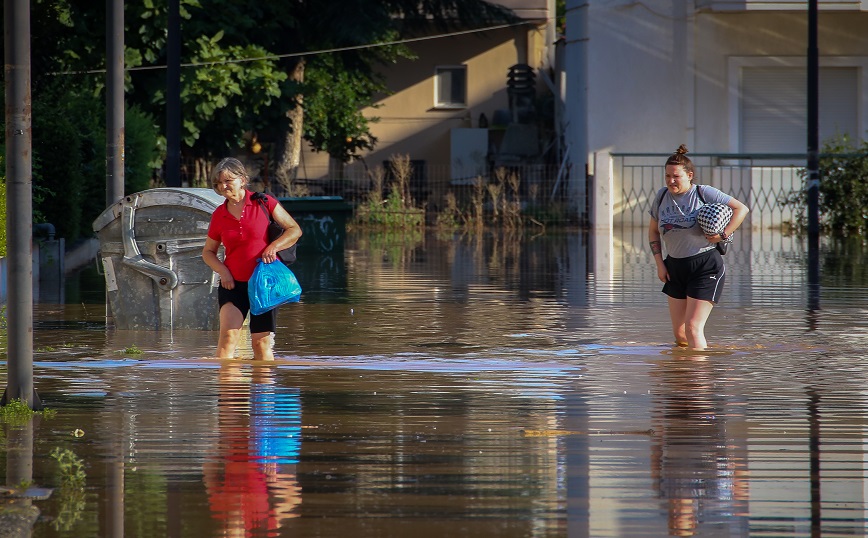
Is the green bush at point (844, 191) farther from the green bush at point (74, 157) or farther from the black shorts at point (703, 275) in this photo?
the black shorts at point (703, 275)

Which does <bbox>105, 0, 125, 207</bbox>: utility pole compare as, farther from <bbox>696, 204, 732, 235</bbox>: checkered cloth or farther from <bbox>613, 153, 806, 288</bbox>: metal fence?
<bbox>613, 153, 806, 288</bbox>: metal fence

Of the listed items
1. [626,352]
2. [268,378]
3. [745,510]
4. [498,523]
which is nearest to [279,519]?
[498,523]

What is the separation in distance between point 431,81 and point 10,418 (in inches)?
1411

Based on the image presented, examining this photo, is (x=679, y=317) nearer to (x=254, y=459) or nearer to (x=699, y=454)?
(x=699, y=454)

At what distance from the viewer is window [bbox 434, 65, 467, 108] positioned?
42781 millimetres

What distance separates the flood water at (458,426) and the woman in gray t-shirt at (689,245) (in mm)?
355

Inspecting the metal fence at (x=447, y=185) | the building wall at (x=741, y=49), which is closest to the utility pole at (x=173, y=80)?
the metal fence at (x=447, y=185)

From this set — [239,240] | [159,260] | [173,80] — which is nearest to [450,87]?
[173,80]

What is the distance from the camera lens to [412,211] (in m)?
30.1

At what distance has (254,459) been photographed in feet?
22.4

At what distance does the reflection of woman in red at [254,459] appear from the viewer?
19.0 feet

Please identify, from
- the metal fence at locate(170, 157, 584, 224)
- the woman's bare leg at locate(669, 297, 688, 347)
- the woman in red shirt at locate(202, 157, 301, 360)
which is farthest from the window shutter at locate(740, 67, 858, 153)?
the woman in red shirt at locate(202, 157, 301, 360)

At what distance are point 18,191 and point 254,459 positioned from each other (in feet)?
6.80

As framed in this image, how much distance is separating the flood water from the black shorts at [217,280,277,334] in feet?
0.93
